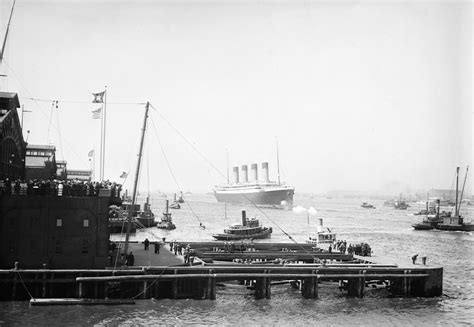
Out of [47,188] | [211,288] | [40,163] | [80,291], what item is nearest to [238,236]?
[40,163]

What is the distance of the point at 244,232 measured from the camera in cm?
8881

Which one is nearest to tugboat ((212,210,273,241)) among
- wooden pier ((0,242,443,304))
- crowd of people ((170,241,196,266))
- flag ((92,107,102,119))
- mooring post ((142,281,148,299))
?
crowd of people ((170,241,196,266))

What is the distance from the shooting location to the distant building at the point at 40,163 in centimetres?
5762

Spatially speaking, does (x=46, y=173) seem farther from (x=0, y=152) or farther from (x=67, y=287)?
(x=67, y=287)

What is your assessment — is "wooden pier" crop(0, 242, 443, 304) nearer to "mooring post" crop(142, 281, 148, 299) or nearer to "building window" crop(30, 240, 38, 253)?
"mooring post" crop(142, 281, 148, 299)

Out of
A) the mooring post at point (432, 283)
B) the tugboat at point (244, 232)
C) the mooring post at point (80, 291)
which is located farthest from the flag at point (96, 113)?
the tugboat at point (244, 232)

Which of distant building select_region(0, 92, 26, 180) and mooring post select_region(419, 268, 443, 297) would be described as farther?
mooring post select_region(419, 268, 443, 297)

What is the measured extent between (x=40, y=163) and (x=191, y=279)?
99.6 feet

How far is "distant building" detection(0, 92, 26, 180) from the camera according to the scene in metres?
40.7

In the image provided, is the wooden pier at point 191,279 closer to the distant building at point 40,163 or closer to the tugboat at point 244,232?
the distant building at point 40,163

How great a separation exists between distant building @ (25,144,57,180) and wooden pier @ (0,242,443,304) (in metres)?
18.7

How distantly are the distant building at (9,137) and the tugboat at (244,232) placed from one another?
4376cm

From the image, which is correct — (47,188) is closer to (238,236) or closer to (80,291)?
(80,291)

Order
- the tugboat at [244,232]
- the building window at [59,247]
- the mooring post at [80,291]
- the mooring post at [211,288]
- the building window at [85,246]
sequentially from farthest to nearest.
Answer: the tugboat at [244,232] < the mooring post at [211,288] < the building window at [85,246] < the building window at [59,247] < the mooring post at [80,291]
